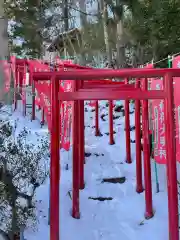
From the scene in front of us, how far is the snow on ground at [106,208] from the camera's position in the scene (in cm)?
588

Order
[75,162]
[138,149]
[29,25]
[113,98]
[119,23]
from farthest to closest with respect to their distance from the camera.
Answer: [29,25], [119,23], [138,149], [75,162], [113,98]

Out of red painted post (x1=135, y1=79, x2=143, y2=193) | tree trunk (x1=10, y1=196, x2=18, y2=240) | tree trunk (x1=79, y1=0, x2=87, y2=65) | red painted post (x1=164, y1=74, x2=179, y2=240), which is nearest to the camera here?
red painted post (x1=164, y1=74, x2=179, y2=240)

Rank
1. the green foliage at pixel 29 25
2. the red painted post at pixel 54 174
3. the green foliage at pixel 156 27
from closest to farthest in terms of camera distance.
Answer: the red painted post at pixel 54 174 < the green foliage at pixel 156 27 < the green foliage at pixel 29 25

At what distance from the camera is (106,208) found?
6.75 m

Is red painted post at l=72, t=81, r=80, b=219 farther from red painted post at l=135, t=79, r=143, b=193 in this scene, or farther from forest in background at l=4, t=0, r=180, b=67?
forest in background at l=4, t=0, r=180, b=67

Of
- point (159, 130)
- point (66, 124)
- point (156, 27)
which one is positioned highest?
point (156, 27)

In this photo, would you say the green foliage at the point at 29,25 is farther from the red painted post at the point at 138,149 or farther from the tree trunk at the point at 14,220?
the tree trunk at the point at 14,220

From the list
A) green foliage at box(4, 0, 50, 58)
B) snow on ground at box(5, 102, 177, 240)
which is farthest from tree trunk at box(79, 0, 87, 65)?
snow on ground at box(5, 102, 177, 240)

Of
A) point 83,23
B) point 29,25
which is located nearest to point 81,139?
point 83,23

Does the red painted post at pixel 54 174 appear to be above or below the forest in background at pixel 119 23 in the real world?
below

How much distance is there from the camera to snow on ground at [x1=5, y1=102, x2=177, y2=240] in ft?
19.3

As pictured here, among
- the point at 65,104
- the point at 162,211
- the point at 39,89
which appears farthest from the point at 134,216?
the point at 39,89

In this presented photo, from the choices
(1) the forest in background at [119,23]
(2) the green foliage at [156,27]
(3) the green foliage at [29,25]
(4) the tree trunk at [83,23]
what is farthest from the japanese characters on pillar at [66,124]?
(4) the tree trunk at [83,23]

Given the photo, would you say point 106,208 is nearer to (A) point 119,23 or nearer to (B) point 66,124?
(B) point 66,124
